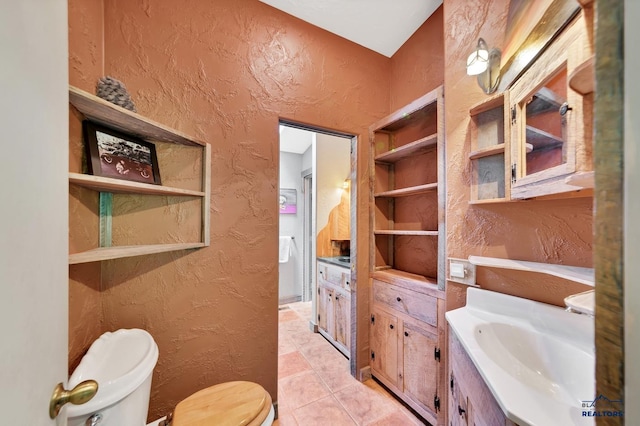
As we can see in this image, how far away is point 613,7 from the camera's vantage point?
8.8 inches

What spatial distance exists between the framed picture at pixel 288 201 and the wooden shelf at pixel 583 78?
335cm

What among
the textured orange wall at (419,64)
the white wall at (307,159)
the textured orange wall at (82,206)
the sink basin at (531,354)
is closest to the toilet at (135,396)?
the textured orange wall at (82,206)

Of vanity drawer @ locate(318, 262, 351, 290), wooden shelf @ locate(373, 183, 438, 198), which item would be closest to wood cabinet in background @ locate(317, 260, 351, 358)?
vanity drawer @ locate(318, 262, 351, 290)

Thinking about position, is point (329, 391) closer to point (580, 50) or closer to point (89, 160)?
point (89, 160)

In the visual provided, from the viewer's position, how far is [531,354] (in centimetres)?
→ 92

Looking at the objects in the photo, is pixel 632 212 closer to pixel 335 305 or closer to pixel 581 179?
pixel 581 179

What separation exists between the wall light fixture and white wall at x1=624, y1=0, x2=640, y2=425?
1.24 metres

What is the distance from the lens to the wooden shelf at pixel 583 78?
2.04 ft

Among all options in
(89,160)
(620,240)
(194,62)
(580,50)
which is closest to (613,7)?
(620,240)

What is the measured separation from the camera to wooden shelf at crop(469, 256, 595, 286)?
0.76 meters

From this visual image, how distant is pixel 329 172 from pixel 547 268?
2.21 meters

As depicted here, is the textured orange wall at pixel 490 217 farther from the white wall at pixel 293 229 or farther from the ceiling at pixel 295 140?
the white wall at pixel 293 229

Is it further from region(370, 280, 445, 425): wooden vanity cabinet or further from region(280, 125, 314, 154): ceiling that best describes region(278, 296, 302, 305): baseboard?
region(280, 125, 314, 154): ceiling

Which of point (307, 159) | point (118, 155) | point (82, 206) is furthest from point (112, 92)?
point (307, 159)
